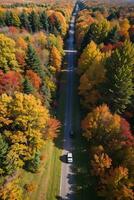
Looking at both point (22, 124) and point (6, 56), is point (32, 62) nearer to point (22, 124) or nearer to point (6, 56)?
point (6, 56)

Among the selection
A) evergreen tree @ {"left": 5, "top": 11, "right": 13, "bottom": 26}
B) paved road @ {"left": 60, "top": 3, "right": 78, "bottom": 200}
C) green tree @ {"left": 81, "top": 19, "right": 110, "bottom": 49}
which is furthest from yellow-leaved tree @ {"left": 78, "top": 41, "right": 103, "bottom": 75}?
evergreen tree @ {"left": 5, "top": 11, "right": 13, "bottom": 26}

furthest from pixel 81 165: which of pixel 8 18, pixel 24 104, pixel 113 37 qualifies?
pixel 8 18

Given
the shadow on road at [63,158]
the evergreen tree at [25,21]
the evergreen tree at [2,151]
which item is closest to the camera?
the evergreen tree at [2,151]

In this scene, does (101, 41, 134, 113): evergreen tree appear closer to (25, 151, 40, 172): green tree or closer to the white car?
the white car

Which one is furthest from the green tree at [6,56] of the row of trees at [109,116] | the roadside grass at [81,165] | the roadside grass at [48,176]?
the roadside grass at [48,176]

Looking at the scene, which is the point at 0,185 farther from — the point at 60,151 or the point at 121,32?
the point at 121,32

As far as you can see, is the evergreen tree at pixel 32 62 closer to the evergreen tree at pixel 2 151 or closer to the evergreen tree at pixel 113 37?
the evergreen tree at pixel 2 151

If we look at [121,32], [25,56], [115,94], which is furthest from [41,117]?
[121,32]
